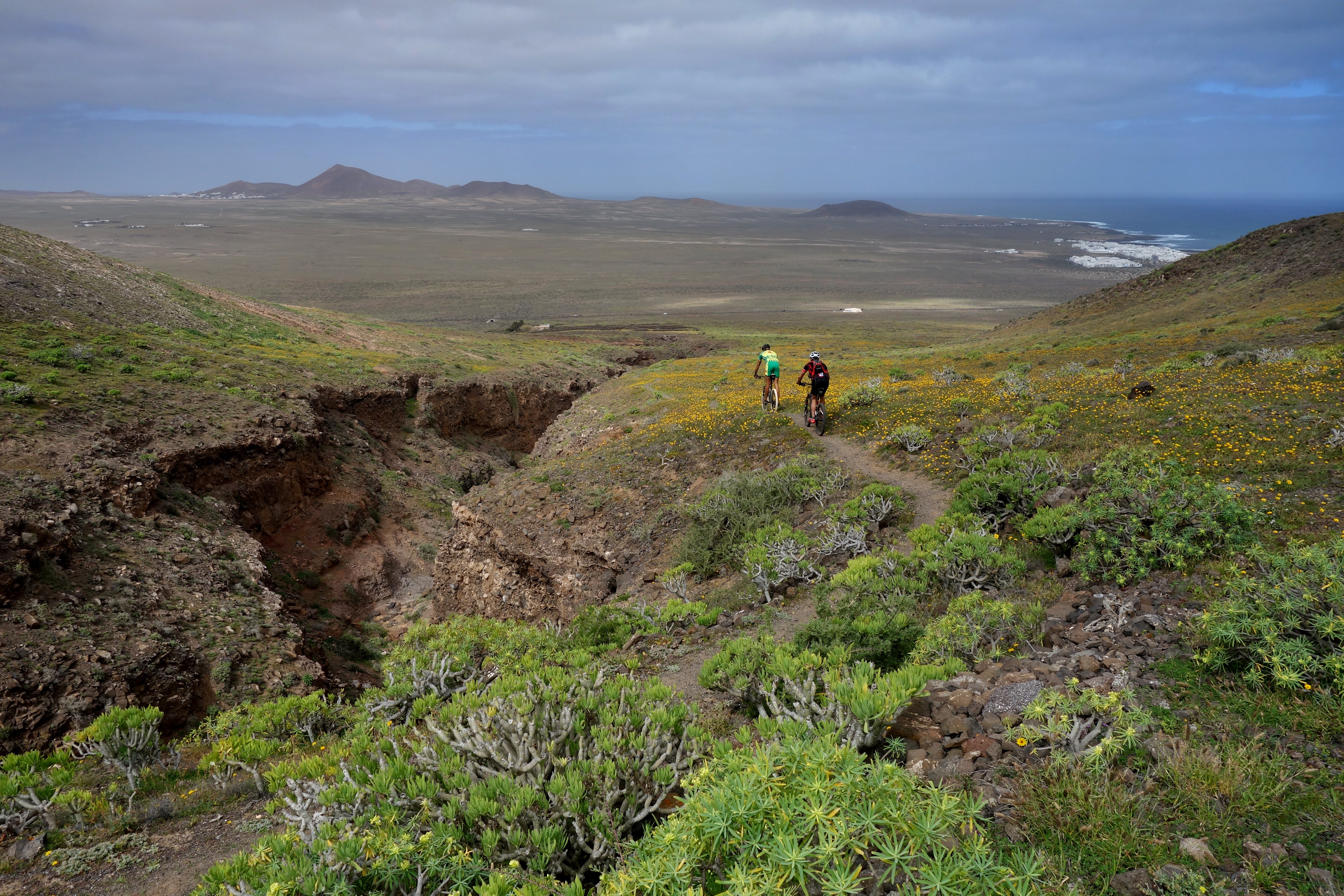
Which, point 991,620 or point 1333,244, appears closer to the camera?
point 991,620

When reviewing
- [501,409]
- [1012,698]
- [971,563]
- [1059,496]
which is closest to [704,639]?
[971,563]

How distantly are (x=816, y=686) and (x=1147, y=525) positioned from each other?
4.58m

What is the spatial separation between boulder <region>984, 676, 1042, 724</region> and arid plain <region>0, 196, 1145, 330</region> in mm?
57740

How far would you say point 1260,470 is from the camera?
7.98 m

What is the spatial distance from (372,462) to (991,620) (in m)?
22.6

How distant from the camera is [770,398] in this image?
1833 centimetres

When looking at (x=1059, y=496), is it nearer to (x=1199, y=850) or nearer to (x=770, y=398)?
(x=1199, y=850)

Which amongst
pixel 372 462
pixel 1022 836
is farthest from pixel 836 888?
pixel 372 462

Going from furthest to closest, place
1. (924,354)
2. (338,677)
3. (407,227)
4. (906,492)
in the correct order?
(407,227), (924,354), (338,677), (906,492)

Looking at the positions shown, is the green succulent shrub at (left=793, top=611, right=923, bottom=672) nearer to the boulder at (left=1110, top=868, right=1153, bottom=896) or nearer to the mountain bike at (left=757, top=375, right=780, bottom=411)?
the boulder at (left=1110, top=868, right=1153, bottom=896)

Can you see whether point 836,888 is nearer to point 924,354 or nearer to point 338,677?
point 338,677

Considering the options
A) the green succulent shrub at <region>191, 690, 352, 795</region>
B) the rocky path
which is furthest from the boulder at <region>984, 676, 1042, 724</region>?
the green succulent shrub at <region>191, 690, 352, 795</region>

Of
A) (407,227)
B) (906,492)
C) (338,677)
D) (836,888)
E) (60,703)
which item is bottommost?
(338,677)

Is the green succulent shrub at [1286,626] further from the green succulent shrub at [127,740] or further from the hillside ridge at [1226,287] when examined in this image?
the hillside ridge at [1226,287]
